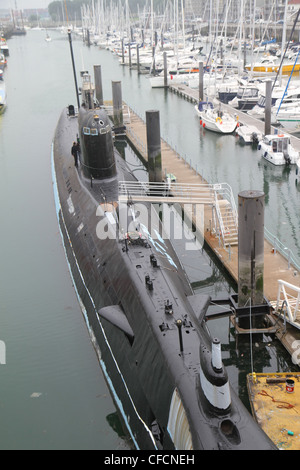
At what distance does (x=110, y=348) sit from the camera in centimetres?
1438

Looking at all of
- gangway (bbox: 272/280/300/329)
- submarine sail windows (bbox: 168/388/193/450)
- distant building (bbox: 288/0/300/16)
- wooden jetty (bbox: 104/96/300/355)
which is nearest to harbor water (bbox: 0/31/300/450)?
wooden jetty (bbox: 104/96/300/355)

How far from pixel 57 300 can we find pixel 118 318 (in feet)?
25.5

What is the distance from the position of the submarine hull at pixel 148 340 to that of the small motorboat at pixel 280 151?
16966 mm

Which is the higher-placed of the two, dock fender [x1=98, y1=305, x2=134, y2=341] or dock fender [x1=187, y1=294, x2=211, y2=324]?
dock fender [x1=187, y1=294, x2=211, y2=324]

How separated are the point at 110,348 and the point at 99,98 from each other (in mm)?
41114

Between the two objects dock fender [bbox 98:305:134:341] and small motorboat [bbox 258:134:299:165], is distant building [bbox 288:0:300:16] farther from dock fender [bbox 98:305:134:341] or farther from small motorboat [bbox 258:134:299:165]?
dock fender [bbox 98:305:134:341]

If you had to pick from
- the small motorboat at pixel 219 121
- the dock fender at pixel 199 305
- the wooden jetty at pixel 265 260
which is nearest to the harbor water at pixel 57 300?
the wooden jetty at pixel 265 260

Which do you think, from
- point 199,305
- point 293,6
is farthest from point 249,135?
point 293,6

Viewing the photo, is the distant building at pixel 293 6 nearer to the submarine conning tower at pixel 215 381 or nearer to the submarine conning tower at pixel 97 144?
the submarine conning tower at pixel 97 144

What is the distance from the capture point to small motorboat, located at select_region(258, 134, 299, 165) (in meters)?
33.7

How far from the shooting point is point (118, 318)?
13.1 meters

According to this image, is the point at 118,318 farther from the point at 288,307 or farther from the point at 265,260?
the point at 265,260

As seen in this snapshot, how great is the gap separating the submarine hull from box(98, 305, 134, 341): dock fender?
26 millimetres

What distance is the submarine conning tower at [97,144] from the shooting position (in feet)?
70.2
